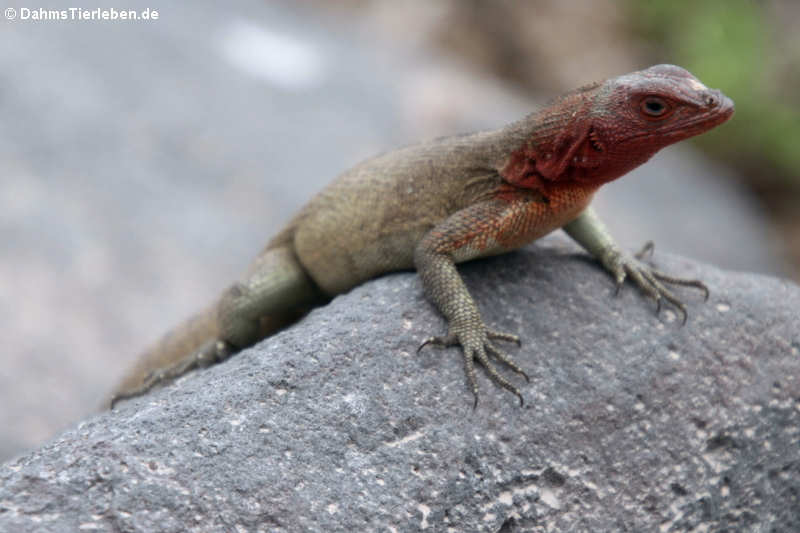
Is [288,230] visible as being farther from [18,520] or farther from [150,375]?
[18,520]

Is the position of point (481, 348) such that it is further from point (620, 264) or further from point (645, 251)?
point (645, 251)

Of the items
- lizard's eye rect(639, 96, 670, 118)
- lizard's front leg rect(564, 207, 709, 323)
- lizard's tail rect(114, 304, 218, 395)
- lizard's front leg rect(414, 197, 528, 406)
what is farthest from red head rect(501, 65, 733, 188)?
lizard's tail rect(114, 304, 218, 395)

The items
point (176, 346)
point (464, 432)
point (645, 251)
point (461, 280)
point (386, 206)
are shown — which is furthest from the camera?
point (176, 346)

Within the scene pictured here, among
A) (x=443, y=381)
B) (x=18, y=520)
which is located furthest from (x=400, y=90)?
(x=18, y=520)

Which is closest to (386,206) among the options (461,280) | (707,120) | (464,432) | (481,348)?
(461,280)

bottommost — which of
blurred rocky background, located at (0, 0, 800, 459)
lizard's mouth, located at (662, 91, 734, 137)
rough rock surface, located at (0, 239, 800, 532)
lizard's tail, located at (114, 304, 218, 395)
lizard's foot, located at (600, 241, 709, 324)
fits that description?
rough rock surface, located at (0, 239, 800, 532)

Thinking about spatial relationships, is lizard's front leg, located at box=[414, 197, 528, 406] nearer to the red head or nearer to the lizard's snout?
the red head
